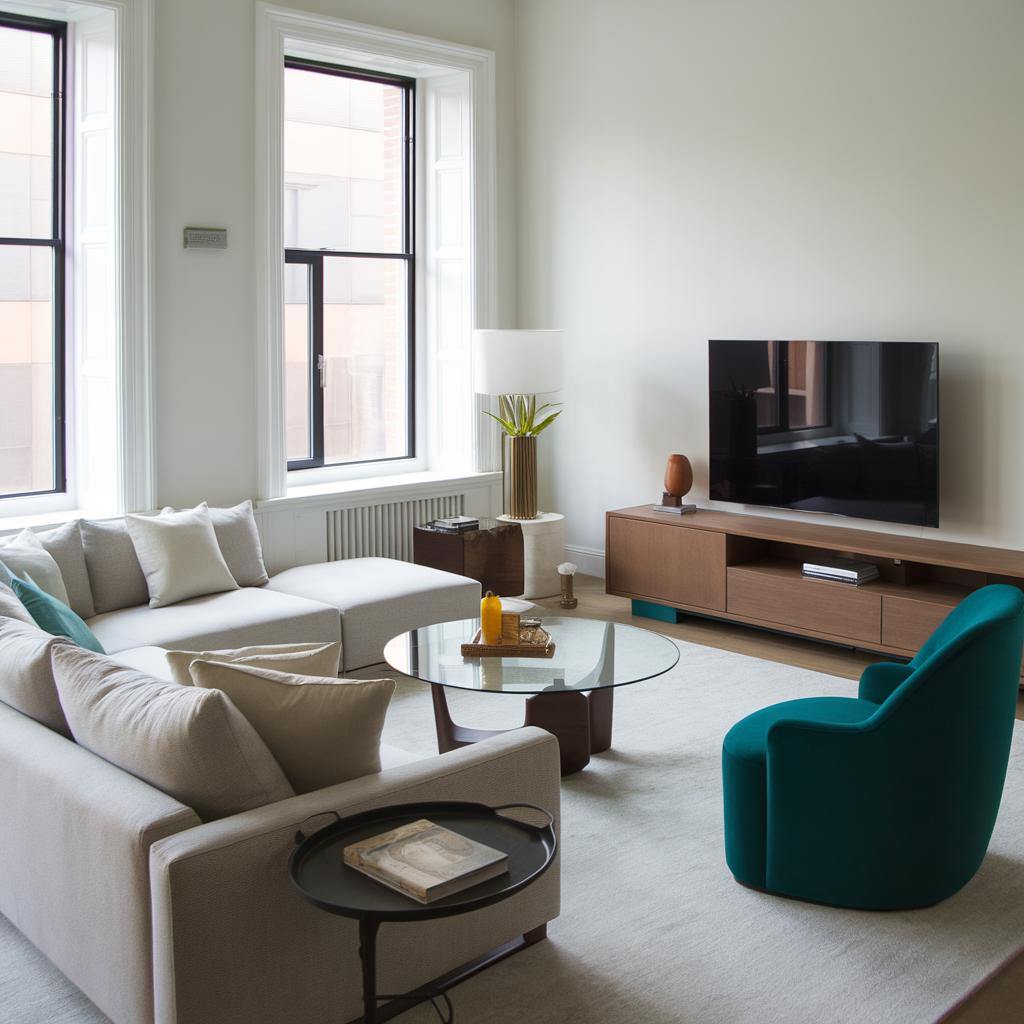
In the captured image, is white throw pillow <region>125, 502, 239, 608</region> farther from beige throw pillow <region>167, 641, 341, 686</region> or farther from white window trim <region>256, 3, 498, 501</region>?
beige throw pillow <region>167, 641, 341, 686</region>

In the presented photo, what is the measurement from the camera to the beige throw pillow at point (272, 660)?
2.46 metres

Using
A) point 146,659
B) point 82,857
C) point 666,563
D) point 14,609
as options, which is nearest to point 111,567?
point 146,659

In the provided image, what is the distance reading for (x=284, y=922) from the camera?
2.11m

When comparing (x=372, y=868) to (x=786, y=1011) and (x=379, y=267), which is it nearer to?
(x=786, y=1011)

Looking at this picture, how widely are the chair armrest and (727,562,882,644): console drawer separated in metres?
1.67

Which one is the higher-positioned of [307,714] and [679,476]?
[679,476]

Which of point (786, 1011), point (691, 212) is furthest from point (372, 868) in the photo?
point (691, 212)

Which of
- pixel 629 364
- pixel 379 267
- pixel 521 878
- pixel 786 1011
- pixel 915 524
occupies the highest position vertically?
pixel 379 267

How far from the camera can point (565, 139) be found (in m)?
6.45

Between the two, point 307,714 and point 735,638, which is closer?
point 307,714

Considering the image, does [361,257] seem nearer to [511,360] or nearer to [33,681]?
Result: [511,360]

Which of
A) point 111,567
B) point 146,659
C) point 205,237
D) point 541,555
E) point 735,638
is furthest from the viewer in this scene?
point 541,555

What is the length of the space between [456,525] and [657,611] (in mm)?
1154

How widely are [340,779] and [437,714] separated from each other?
1353 mm
